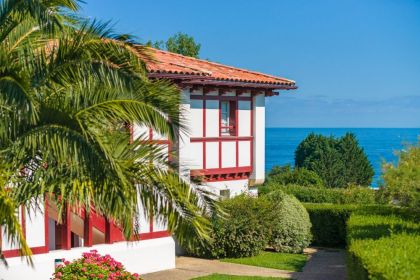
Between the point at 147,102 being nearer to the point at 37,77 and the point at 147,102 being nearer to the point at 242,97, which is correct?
the point at 37,77

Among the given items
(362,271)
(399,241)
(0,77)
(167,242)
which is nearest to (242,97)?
(167,242)

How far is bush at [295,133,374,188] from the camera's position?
168 ft

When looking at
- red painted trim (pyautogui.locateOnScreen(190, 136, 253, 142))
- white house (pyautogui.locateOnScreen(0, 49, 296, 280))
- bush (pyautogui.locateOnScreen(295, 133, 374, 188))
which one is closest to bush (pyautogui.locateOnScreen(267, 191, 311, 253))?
white house (pyautogui.locateOnScreen(0, 49, 296, 280))

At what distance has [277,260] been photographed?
20.9 metres

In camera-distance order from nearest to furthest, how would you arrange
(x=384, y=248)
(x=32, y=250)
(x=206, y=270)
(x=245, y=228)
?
1. (x=384, y=248)
2. (x=32, y=250)
3. (x=206, y=270)
4. (x=245, y=228)

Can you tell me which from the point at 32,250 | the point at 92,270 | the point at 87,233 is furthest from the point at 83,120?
the point at 87,233

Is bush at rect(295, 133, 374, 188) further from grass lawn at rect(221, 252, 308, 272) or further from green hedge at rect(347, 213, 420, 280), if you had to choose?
green hedge at rect(347, 213, 420, 280)

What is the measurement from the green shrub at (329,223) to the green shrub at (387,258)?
11.0 metres

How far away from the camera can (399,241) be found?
500 inches

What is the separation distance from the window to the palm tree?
10.8 m

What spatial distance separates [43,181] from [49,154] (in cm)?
39

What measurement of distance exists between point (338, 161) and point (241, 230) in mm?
31671

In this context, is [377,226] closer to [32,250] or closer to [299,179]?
[32,250]

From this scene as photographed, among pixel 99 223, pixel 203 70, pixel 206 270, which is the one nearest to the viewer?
pixel 99 223
